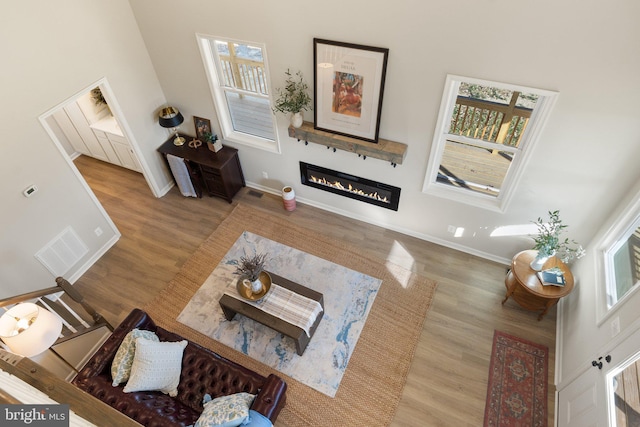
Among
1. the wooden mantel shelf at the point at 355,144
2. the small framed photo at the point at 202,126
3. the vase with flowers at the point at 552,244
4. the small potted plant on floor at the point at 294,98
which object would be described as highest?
the small potted plant on floor at the point at 294,98

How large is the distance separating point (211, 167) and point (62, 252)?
221 centimetres

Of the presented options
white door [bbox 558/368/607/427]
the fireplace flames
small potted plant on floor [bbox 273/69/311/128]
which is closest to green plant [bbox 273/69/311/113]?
small potted plant on floor [bbox 273/69/311/128]

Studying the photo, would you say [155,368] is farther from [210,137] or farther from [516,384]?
[516,384]

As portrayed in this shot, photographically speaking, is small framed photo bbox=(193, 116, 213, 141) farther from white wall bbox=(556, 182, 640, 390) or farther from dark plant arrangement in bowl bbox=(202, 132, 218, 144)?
white wall bbox=(556, 182, 640, 390)

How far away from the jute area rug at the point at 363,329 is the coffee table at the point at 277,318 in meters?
0.46

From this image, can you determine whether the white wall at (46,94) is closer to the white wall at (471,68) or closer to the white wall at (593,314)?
the white wall at (471,68)

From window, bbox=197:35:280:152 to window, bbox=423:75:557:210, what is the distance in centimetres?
219

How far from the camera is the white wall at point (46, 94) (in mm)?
3766

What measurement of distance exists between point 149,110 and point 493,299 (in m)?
5.40

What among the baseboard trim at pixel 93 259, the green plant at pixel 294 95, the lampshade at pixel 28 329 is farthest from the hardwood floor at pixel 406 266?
the green plant at pixel 294 95

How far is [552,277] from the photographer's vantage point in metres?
3.93

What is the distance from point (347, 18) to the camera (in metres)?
3.65

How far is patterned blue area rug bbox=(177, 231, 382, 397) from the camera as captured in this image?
4141 millimetres

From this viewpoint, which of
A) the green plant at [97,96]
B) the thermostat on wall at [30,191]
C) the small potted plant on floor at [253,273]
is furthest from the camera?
the green plant at [97,96]
